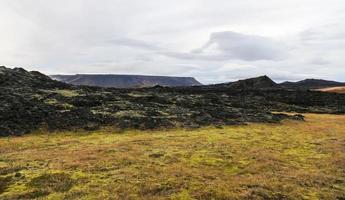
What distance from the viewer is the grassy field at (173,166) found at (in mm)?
24250

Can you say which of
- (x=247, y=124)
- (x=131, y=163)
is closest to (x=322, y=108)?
(x=247, y=124)

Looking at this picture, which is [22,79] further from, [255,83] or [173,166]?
[255,83]

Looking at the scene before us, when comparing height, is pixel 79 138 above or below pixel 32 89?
below

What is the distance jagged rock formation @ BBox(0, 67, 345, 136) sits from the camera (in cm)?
5244

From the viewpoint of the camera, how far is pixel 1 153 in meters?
35.5

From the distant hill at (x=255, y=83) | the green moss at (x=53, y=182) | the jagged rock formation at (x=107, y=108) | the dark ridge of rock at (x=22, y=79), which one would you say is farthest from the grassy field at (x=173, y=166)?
the distant hill at (x=255, y=83)

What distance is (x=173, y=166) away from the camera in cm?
3041

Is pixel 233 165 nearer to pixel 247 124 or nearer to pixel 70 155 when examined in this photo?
pixel 70 155

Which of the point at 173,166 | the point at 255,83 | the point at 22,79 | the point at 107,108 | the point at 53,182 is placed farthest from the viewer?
the point at 255,83

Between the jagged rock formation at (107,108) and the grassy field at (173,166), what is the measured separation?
489 centimetres

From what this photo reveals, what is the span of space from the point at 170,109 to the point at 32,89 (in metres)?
23.7

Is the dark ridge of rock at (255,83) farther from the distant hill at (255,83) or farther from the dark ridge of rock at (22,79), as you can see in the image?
the dark ridge of rock at (22,79)

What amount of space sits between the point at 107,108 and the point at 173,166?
3273 centimetres

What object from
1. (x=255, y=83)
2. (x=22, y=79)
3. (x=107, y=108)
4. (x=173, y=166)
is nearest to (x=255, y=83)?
(x=255, y=83)
